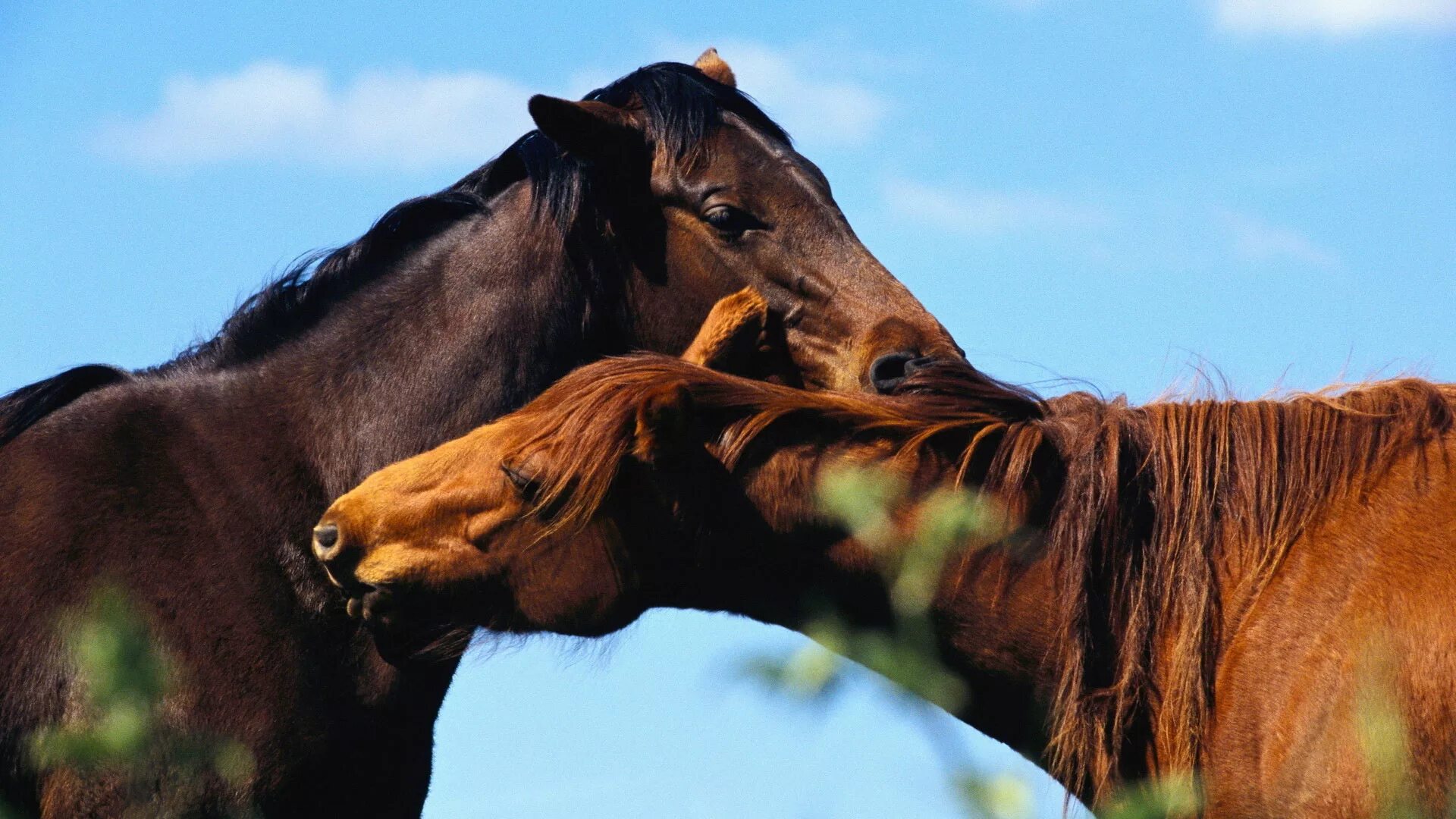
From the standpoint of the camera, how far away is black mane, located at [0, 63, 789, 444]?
5.11 m

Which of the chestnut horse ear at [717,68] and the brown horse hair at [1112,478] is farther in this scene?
the chestnut horse ear at [717,68]

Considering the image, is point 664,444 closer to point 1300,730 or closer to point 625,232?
point 1300,730

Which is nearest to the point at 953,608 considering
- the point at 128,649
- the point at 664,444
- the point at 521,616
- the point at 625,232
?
the point at 664,444

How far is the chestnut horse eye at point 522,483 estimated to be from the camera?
3.43 metres

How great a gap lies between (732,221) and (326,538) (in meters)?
2.23

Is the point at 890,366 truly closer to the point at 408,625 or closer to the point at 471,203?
the point at 471,203

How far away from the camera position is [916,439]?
3.57 m

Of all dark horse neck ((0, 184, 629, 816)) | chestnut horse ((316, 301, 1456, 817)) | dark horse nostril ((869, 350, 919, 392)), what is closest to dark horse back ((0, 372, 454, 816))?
dark horse neck ((0, 184, 629, 816))

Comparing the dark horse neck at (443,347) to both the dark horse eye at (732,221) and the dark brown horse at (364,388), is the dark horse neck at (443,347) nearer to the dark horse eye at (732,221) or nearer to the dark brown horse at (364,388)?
the dark brown horse at (364,388)

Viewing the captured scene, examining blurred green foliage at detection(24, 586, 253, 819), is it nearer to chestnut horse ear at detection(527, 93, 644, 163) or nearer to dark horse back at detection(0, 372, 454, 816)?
dark horse back at detection(0, 372, 454, 816)

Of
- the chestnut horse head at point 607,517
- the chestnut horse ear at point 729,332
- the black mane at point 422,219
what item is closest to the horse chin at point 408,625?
the chestnut horse head at point 607,517

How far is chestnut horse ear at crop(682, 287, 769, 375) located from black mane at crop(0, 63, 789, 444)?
1095 millimetres

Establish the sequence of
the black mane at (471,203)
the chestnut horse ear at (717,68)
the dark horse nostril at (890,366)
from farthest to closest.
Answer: the chestnut horse ear at (717,68), the black mane at (471,203), the dark horse nostril at (890,366)

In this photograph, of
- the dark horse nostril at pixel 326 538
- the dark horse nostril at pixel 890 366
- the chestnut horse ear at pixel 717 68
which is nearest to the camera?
the dark horse nostril at pixel 326 538
